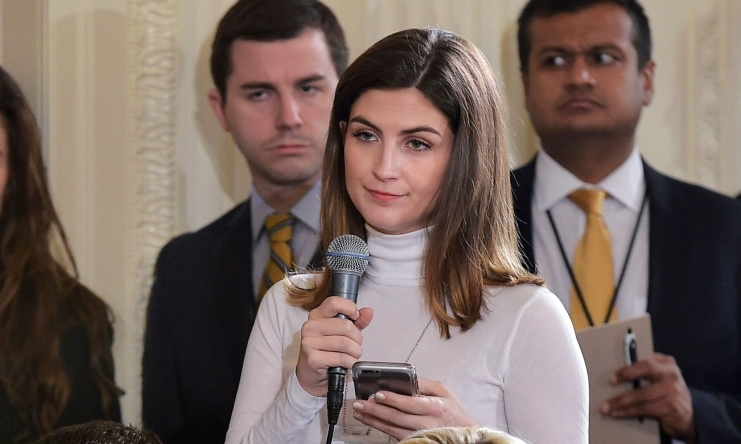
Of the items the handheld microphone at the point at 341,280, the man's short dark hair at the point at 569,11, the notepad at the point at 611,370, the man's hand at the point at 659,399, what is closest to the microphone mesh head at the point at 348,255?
the handheld microphone at the point at 341,280

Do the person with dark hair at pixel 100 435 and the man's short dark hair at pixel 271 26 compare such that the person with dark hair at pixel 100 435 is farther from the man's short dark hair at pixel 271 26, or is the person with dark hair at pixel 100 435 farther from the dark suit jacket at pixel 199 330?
the man's short dark hair at pixel 271 26

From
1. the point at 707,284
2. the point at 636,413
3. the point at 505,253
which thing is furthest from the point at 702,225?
the point at 505,253

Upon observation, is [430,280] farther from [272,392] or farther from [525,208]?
[525,208]

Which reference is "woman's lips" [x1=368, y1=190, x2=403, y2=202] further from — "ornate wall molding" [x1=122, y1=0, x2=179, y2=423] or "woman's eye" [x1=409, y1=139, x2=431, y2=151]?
"ornate wall molding" [x1=122, y1=0, x2=179, y2=423]

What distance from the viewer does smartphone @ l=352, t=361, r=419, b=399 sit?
1.62m

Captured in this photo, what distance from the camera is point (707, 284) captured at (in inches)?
106

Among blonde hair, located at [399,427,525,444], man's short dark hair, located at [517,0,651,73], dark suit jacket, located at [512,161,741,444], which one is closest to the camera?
blonde hair, located at [399,427,525,444]

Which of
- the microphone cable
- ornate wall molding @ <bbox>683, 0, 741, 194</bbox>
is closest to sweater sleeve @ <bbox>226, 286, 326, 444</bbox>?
the microphone cable

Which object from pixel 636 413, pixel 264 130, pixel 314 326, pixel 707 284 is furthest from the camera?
pixel 264 130

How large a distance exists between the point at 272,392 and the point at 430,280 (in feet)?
1.17

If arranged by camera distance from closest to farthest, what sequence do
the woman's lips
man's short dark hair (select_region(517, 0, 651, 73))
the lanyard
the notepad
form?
the woman's lips < the notepad < the lanyard < man's short dark hair (select_region(517, 0, 651, 73))

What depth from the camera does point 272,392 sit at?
6.40ft

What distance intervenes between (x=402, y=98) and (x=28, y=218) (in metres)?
1.48

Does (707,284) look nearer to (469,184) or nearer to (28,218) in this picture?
(469,184)
